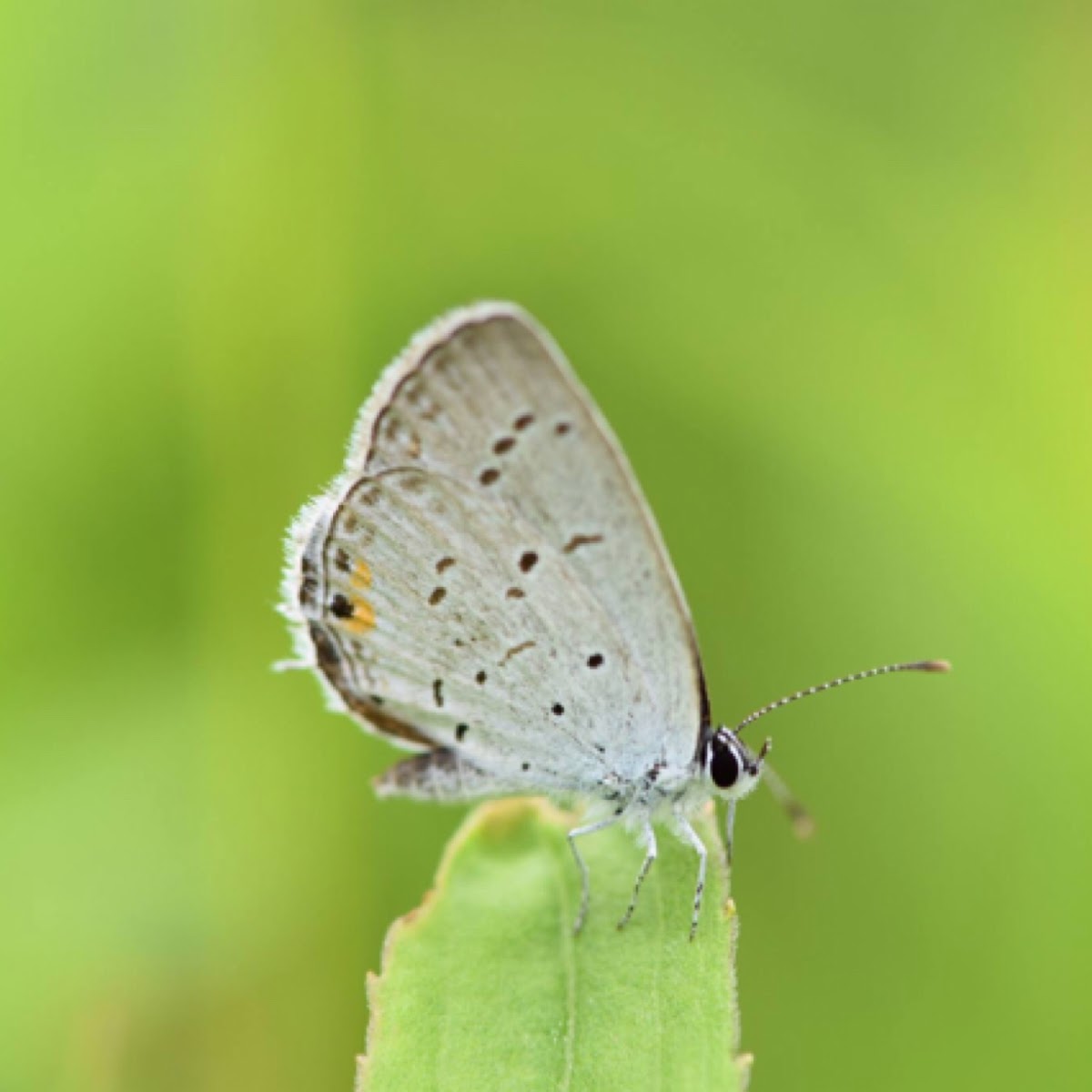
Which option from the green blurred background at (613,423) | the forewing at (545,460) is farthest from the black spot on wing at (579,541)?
the green blurred background at (613,423)

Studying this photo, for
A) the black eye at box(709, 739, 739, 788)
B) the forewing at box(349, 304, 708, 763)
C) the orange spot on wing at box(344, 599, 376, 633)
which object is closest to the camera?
the forewing at box(349, 304, 708, 763)

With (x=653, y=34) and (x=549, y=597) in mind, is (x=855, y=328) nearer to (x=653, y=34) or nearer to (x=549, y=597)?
(x=653, y=34)

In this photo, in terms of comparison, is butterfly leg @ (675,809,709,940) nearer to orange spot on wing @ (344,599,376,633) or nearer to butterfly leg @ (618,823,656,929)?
butterfly leg @ (618,823,656,929)

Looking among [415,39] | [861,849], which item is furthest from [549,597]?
[415,39]

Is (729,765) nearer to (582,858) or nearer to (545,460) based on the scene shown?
(582,858)

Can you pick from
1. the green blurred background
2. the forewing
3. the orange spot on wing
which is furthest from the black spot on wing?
the green blurred background

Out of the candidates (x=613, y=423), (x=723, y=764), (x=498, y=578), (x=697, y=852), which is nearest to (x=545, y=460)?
(x=498, y=578)

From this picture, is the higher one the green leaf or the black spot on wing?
the black spot on wing
